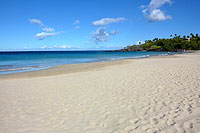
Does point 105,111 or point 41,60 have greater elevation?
point 41,60

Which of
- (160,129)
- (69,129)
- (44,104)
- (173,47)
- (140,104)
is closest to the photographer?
(160,129)

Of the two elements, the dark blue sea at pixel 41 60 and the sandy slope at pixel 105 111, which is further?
the dark blue sea at pixel 41 60

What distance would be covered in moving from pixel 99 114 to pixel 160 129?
5.56 ft

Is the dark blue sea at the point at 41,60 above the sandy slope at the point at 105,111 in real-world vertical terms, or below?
above

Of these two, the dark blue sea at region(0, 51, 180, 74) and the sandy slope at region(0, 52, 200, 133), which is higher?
the dark blue sea at region(0, 51, 180, 74)

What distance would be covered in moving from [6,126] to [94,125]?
2292 millimetres

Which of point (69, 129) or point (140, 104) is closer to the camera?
point (69, 129)

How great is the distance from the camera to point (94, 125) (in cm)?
355

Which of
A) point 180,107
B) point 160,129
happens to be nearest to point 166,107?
point 180,107

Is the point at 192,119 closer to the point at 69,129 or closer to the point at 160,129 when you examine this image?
the point at 160,129

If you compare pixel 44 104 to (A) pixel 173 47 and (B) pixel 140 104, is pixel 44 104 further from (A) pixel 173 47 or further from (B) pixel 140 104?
(A) pixel 173 47

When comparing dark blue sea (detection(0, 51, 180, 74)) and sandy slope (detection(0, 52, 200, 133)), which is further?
dark blue sea (detection(0, 51, 180, 74))

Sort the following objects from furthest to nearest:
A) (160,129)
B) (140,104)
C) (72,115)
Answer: (140,104) → (72,115) → (160,129)

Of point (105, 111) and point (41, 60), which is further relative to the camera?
point (41, 60)
